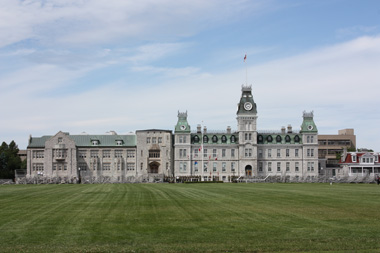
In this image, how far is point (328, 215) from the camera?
965 inches

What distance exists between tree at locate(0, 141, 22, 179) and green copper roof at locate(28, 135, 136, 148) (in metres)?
4.79

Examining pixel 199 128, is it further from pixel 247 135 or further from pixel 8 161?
pixel 8 161

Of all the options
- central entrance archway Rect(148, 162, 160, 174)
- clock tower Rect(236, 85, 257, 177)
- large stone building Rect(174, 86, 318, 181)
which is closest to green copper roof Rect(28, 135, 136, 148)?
central entrance archway Rect(148, 162, 160, 174)

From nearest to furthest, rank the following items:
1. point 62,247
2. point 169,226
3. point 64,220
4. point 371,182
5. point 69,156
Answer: point 62,247 → point 169,226 → point 64,220 → point 371,182 → point 69,156

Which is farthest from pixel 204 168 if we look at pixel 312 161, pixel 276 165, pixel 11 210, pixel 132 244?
pixel 132 244

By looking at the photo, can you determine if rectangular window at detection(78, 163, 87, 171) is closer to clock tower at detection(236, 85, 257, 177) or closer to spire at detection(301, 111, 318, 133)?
clock tower at detection(236, 85, 257, 177)

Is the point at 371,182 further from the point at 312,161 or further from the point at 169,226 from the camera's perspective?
the point at 169,226

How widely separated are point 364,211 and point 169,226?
433 inches

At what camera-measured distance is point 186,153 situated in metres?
115

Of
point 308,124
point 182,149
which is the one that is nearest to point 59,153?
point 182,149

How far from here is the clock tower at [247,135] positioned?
114 m

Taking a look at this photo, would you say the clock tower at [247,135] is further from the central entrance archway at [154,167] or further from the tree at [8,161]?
the tree at [8,161]

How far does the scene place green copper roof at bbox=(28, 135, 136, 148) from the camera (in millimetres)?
116287

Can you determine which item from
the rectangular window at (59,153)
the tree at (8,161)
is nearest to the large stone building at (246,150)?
the rectangular window at (59,153)
